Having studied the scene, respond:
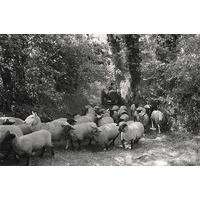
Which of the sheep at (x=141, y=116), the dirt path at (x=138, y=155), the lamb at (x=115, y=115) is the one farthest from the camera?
the lamb at (x=115, y=115)

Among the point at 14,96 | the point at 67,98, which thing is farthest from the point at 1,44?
the point at 67,98

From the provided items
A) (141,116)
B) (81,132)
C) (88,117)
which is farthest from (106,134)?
(141,116)

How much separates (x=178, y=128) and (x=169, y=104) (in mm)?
708

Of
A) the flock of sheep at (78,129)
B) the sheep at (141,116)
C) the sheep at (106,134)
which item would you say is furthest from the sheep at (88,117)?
the sheep at (141,116)

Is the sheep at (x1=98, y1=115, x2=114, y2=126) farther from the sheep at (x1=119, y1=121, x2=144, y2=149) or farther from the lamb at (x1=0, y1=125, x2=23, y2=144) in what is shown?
the lamb at (x1=0, y1=125, x2=23, y2=144)

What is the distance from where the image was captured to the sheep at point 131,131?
9.83 m

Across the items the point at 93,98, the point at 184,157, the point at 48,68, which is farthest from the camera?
the point at 93,98

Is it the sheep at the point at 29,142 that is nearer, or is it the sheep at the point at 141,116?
the sheep at the point at 29,142

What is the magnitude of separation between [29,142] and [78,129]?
1649mm

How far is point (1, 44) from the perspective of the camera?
9086 mm

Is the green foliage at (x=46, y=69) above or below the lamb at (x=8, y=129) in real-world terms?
above

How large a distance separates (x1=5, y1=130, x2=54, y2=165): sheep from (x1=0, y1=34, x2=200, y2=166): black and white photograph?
2 cm

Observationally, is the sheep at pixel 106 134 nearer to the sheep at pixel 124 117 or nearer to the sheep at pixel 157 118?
the sheep at pixel 124 117
